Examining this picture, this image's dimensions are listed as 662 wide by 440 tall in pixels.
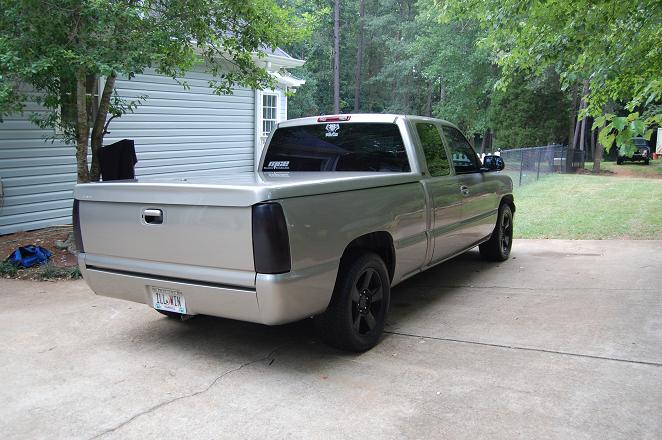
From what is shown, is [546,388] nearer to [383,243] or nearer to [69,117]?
[383,243]

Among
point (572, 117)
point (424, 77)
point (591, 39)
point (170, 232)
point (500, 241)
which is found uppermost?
point (424, 77)

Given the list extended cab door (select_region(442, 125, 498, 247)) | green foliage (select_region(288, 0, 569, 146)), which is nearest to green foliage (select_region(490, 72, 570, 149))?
green foliage (select_region(288, 0, 569, 146))

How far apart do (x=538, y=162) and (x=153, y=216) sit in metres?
20.8

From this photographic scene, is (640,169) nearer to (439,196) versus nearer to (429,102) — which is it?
(429,102)

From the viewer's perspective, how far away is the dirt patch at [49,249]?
707 centimetres

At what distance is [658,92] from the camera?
162 inches

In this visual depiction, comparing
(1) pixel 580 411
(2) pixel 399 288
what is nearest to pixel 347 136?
(2) pixel 399 288

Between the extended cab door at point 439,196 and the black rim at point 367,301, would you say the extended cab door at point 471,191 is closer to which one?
the extended cab door at point 439,196

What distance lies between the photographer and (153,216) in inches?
159

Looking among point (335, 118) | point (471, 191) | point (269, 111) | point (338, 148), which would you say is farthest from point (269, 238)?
point (269, 111)

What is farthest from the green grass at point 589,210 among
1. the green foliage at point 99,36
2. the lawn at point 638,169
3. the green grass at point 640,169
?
the green grass at point 640,169

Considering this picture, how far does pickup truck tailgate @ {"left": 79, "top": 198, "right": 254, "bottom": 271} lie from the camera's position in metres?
3.66

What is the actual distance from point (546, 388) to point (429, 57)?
34.9m

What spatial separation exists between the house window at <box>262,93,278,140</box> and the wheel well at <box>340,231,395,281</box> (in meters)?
11.3
